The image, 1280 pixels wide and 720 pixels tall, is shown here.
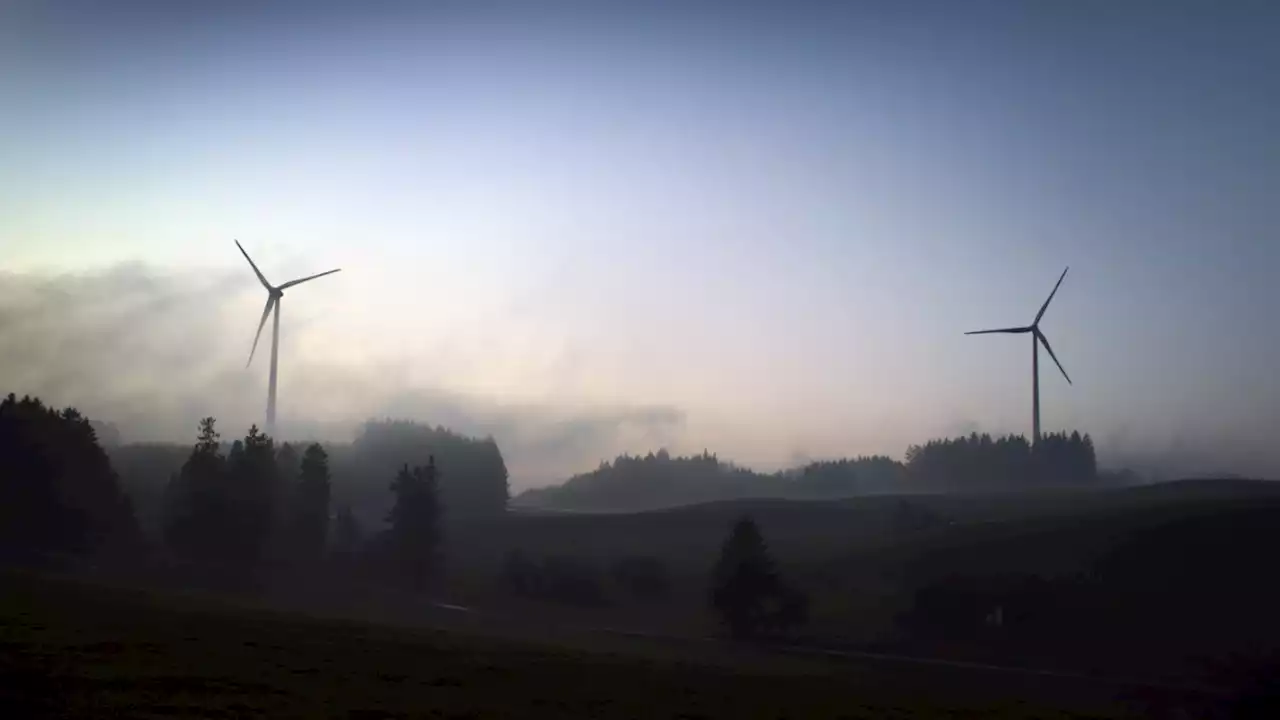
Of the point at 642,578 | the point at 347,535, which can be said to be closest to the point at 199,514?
the point at 347,535

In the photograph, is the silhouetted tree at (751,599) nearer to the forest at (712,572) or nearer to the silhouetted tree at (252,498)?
the forest at (712,572)

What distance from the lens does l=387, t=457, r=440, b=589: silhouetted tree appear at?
123 m

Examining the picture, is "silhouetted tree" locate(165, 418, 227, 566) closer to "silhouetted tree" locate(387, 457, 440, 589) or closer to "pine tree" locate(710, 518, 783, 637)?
"silhouetted tree" locate(387, 457, 440, 589)

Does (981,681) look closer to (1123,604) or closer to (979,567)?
(1123,604)

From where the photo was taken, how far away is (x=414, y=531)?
125 m

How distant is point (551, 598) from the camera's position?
121 meters

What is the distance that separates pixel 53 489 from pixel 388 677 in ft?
253

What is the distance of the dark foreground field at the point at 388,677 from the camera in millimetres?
36656

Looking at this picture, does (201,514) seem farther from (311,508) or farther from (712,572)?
(712,572)

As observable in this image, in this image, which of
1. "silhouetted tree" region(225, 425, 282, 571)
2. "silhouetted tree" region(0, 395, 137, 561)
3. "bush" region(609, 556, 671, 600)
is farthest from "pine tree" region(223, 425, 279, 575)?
"bush" region(609, 556, 671, 600)

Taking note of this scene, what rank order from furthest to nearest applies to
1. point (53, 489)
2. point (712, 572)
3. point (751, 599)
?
point (712, 572) < point (53, 489) < point (751, 599)

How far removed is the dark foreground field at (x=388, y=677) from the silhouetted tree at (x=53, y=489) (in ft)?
118

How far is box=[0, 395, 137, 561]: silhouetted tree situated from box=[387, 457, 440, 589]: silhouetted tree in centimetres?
3187

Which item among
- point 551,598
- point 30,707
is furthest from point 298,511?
point 30,707
